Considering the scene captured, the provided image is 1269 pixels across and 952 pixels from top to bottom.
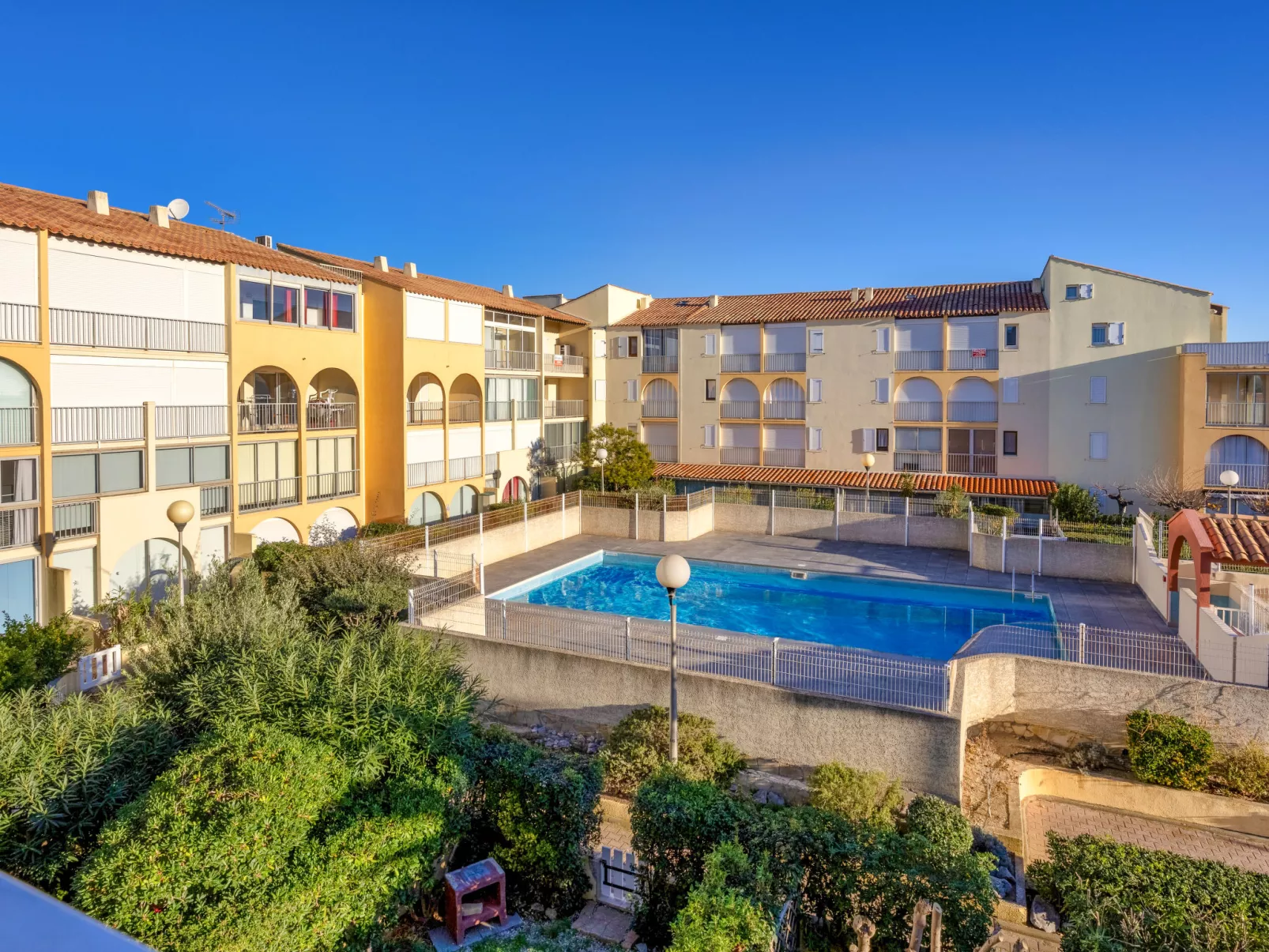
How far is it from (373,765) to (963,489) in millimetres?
27789

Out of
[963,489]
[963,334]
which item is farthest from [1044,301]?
[963,489]

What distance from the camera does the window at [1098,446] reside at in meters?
30.9

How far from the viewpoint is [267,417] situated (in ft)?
78.1

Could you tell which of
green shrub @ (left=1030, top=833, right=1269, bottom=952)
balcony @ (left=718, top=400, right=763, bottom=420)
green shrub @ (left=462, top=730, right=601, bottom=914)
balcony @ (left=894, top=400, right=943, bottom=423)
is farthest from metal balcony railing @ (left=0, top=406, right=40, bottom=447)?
balcony @ (left=894, top=400, right=943, bottom=423)

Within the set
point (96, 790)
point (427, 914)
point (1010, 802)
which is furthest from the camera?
point (1010, 802)

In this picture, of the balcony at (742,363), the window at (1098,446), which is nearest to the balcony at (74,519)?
the balcony at (742,363)

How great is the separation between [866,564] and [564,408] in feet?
54.5

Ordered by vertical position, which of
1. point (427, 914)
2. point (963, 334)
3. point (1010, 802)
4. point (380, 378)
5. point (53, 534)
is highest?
point (963, 334)

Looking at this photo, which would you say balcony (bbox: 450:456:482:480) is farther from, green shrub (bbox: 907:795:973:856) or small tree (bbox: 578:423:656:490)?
green shrub (bbox: 907:795:973:856)

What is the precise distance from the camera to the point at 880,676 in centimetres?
1388

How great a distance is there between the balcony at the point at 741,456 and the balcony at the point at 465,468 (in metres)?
12.1

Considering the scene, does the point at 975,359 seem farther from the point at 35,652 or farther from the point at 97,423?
the point at 35,652

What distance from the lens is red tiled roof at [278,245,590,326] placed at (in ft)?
90.5

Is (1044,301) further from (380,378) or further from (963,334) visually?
(380,378)
